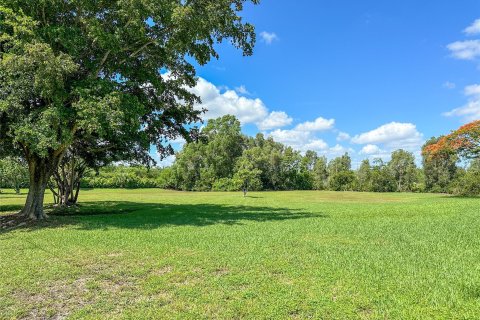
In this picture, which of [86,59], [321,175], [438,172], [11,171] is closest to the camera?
[86,59]

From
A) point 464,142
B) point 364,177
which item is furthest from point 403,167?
point 464,142

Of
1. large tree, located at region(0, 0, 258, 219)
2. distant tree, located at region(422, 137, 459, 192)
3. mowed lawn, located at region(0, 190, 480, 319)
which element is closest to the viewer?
mowed lawn, located at region(0, 190, 480, 319)

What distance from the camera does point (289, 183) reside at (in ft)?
240

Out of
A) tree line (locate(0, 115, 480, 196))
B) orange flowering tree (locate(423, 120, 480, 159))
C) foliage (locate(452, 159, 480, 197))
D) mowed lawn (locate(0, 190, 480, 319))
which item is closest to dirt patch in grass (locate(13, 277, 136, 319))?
mowed lawn (locate(0, 190, 480, 319))

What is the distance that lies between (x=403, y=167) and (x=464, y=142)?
47.5m

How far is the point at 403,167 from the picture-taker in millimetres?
72750

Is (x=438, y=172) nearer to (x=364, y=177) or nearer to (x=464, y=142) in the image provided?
(x=364, y=177)

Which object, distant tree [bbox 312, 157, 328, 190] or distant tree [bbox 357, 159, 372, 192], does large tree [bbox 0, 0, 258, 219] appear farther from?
distant tree [bbox 312, 157, 328, 190]

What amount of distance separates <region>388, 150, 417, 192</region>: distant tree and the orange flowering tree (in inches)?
1752

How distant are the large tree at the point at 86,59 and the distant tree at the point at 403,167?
65.5m

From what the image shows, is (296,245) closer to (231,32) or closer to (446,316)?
(446,316)

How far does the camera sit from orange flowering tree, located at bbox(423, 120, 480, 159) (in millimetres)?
27812

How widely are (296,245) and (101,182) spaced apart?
226ft

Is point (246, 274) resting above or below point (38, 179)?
below
